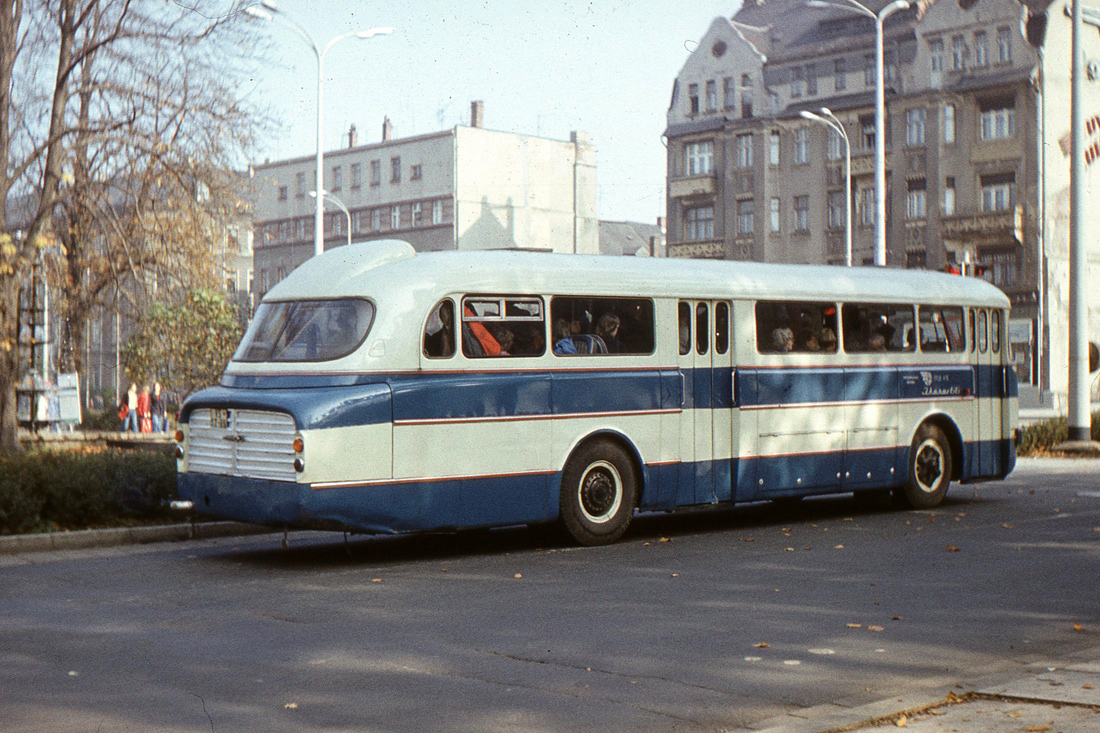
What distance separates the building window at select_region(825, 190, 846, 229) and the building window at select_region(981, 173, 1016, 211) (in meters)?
7.73

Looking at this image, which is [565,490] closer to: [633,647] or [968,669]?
[633,647]

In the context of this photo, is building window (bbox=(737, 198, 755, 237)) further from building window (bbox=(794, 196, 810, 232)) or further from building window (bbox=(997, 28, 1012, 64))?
building window (bbox=(997, 28, 1012, 64))

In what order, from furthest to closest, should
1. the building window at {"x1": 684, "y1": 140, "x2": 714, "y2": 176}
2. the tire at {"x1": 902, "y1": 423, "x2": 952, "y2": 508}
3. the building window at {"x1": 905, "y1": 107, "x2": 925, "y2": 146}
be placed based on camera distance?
the building window at {"x1": 684, "y1": 140, "x2": 714, "y2": 176}, the building window at {"x1": 905, "y1": 107, "x2": 925, "y2": 146}, the tire at {"x1": 902, "y1": 423, "x2": 952, "y2": 508}

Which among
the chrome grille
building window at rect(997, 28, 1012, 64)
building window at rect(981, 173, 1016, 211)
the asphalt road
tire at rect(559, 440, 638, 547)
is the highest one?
building window at rect(997, 28, 1012, 64)

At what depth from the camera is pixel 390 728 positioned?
636 cm

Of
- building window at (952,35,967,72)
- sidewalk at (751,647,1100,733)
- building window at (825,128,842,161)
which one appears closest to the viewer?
sidewalk at (751,647,1100,733)

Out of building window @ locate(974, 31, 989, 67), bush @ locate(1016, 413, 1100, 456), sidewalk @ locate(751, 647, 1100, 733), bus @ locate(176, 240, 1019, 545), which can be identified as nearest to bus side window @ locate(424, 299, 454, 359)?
bus @ locate(176, 240, 1019, 545)

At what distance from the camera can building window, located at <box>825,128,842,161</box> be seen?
65.4 meters

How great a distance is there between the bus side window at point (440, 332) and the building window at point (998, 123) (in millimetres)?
50205

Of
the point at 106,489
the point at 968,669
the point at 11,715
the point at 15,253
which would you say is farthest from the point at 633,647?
the point at 15,253

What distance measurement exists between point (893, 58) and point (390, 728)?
61874 millimetres

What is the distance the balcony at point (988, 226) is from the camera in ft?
186

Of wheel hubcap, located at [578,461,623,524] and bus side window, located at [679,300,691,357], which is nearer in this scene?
wheel hubcap, located at [578,461,623,524]

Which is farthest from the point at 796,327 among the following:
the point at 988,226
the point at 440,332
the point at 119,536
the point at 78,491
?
the point at 988,226
